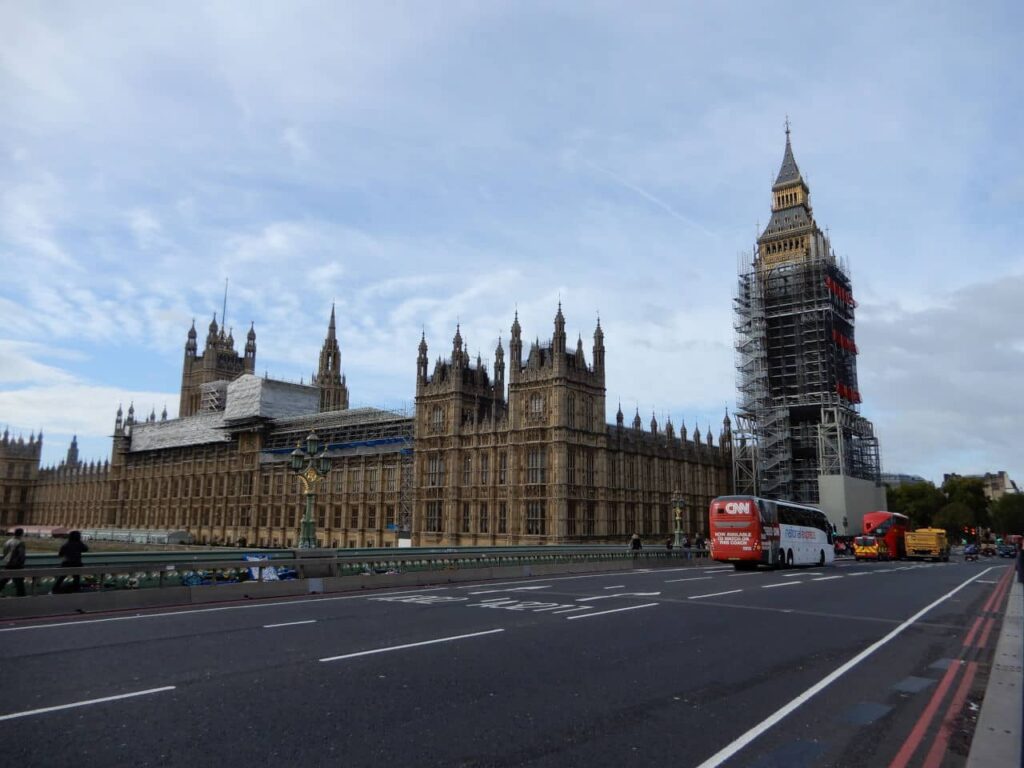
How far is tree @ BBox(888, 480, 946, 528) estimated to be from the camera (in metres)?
96.1

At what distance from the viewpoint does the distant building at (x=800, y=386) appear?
229 feet

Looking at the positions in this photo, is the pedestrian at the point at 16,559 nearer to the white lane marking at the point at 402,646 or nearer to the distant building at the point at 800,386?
the white lane marking at the point at 402,646

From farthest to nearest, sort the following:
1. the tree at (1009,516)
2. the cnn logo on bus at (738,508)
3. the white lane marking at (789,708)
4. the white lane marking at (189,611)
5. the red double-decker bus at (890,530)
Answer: the tree at (1009,516), the red double-decker bus at (890,530), the cnn logo on bus at (738,508), the white lane marking at (189,611), the white lane marking at (789,708)

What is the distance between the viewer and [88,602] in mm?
16844

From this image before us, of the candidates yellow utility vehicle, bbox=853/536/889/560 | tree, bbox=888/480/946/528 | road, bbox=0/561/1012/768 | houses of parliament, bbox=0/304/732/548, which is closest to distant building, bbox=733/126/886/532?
houses of parliament, bbox=0/304/732/548

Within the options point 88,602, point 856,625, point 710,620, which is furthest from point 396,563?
point 856,625

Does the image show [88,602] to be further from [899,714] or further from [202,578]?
[899,714]

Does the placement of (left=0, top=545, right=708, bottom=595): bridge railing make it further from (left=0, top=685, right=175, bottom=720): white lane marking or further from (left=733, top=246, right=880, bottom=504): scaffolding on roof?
(left=733, top=246, right=880, bottom=504): scaffolding on roof

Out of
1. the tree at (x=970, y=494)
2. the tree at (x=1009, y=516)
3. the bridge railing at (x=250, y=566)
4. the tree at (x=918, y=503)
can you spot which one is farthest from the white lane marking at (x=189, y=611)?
the tree at (x=1009, y=516)

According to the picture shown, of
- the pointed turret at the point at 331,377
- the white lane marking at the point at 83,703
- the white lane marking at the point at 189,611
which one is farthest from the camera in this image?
the pointed turret at the point at 331,377

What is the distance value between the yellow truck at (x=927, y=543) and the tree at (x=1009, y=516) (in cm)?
5774

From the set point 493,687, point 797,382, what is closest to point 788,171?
point 797,382

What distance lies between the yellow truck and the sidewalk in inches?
1878

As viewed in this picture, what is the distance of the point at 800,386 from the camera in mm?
71000
